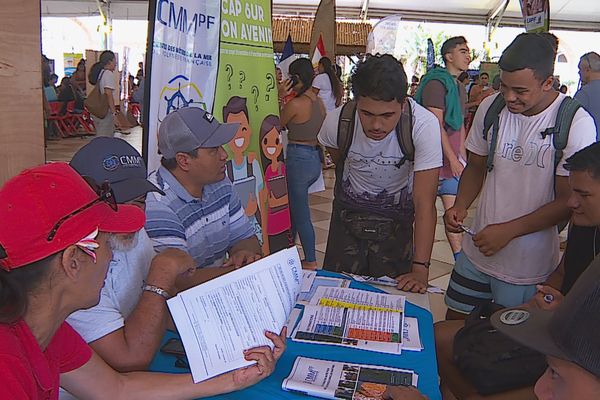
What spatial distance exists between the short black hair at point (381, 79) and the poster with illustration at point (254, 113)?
2.87 feet

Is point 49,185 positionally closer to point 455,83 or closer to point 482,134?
point 482,134

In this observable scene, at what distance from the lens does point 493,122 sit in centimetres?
198

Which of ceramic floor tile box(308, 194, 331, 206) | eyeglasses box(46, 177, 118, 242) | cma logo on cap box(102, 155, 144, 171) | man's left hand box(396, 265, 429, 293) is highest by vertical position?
eyeglasses box(46, 177, 118, 242)

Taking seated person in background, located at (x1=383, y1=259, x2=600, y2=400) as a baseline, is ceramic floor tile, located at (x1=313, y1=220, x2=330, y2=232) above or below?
below

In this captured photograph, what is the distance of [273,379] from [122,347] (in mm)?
335

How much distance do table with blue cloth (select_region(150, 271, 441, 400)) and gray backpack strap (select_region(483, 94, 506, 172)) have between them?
0.84m

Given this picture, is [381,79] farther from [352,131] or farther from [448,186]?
[448,186]

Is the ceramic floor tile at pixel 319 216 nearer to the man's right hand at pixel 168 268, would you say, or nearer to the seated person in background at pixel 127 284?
the seated person in background at pixel 127 284

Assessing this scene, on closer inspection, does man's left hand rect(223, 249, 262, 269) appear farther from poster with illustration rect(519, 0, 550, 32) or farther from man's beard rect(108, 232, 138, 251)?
poster with illustration rect(519, 0, 550, 32)

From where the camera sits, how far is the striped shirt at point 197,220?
1.64 metres

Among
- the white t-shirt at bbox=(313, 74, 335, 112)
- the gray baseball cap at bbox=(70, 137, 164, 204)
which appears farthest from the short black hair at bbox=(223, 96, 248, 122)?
the white t-shirt at bbox=(313, 74, 335, 112)

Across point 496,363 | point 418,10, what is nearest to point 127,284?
point 496,363

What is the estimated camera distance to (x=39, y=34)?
5.02ft

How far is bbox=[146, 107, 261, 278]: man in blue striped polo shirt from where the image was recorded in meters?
1.67
